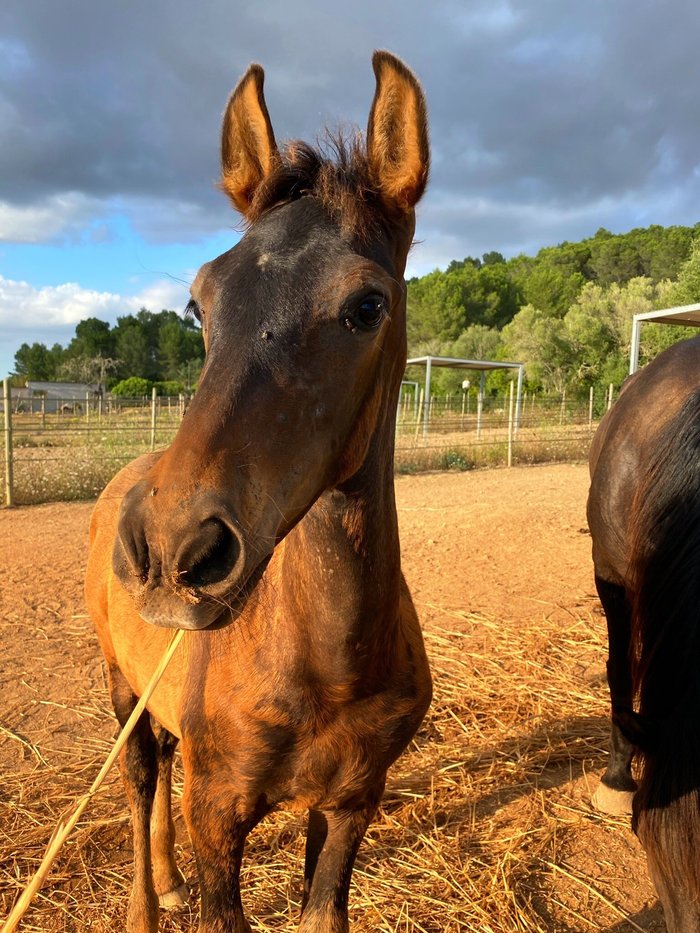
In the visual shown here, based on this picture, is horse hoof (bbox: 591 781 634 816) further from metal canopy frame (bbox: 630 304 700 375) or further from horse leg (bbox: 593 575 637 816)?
metal canopy frame (bbox: 630 304 700 375)

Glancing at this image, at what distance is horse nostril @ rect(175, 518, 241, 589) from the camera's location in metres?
1.13

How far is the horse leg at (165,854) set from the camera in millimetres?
2891

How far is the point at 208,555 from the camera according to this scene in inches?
45.4

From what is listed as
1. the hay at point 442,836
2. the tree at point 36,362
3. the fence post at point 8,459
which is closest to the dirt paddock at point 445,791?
the hay at point 442,836

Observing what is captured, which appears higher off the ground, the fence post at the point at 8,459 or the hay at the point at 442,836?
the fence post at the point at 8,459

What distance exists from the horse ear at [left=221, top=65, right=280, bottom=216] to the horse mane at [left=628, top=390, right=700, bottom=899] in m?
1.75

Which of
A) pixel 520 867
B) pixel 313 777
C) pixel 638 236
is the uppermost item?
pixel 638 236

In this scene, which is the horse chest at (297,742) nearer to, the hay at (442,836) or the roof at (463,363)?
the hay at (442,836)

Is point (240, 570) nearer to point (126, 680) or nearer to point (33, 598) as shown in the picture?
point (126, 680)

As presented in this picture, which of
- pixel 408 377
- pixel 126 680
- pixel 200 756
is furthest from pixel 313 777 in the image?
pixel 408 377

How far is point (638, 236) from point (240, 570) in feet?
271

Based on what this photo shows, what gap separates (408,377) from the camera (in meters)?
51.8

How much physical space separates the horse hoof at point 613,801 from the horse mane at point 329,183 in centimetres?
337

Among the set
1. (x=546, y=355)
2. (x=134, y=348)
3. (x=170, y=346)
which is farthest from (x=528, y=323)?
(x=134, y=348)
